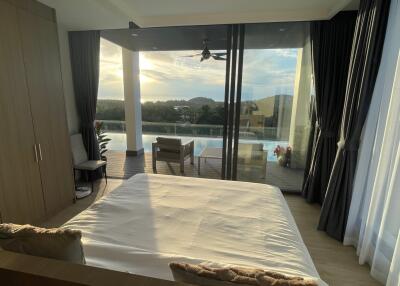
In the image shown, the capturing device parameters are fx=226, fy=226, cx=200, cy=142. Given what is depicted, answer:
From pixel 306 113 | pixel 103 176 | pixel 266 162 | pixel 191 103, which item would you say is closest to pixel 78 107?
pixel 103 176

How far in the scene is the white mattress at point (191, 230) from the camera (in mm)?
1268

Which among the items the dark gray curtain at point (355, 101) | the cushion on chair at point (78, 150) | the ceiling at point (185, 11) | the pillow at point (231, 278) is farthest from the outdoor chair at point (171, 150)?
the pillow at point (231, 278)

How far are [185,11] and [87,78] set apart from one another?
79.1 inches

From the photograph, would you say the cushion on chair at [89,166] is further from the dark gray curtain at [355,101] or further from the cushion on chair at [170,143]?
the dark gray curtain at [355,101]

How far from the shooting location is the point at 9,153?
2.28 metres

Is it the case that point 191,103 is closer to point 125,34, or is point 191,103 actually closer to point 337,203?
point 125,34

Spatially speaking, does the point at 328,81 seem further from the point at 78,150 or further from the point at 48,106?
the point at 78,150

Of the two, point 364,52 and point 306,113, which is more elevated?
point 364,52

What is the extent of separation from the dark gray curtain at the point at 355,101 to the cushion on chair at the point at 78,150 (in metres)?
3.67

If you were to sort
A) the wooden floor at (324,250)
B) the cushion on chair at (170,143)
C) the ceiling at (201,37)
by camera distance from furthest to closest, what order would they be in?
the cushion on chair at (170,143)
the ceiling at (201,37)
the wooden floor at (324,250)

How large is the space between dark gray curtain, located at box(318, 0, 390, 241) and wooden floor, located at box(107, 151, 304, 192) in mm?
1216

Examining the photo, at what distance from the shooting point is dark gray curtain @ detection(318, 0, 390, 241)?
204 cm

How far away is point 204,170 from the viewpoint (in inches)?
183

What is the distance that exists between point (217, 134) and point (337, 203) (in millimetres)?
2218
